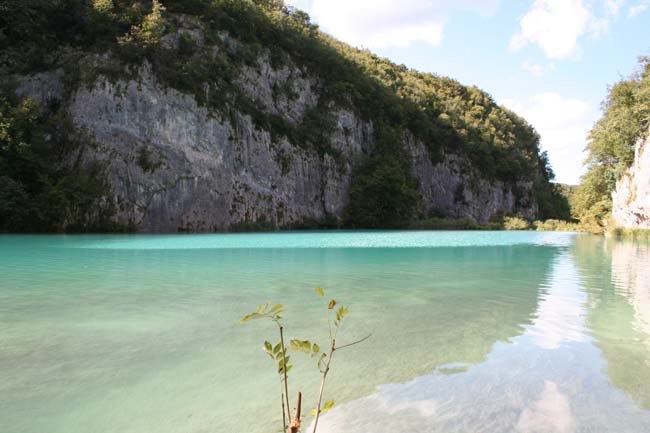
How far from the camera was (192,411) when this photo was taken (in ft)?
11.6

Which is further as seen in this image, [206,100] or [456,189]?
[456,189]

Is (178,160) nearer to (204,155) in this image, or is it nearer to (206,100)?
(204,155)

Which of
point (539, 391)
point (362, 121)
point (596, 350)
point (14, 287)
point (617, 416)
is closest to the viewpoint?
point (617, 416)

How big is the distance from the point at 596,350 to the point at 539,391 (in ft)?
5.83

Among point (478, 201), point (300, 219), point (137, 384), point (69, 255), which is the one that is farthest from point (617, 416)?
point (478, 201)

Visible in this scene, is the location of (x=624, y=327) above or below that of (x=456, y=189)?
below

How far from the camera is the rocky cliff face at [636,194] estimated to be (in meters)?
34.1

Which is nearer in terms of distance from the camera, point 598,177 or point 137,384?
point 137,384

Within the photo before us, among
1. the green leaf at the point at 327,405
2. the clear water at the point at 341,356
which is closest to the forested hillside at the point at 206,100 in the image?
the clear water at the point at 341,356

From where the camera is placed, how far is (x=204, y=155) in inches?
1548

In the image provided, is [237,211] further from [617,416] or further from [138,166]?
[617,416]

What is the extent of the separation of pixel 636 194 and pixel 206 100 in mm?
35088

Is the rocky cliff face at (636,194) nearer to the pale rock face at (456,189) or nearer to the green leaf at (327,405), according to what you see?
the pale rock face at (456,189)

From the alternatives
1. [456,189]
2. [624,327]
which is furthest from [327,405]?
[456,189]
